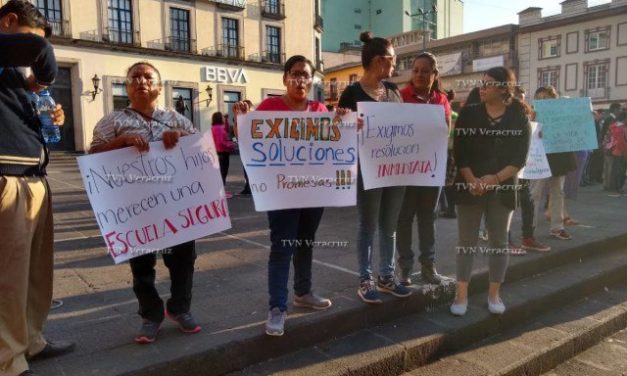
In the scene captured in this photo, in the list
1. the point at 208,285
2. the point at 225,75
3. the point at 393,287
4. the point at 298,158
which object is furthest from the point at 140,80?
the point at 225,75

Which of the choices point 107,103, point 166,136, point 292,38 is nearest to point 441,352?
point 166,136

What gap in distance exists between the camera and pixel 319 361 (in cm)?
296

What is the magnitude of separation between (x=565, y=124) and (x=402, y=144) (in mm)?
2977

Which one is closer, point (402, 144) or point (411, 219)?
point (402, 144)

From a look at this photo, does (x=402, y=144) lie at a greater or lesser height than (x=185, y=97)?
lesser

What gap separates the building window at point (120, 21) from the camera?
24.9 metres

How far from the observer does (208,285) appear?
4004 mm

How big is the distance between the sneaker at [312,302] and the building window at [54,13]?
24.2 m

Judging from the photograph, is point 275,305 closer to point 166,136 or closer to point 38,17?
point 166,136

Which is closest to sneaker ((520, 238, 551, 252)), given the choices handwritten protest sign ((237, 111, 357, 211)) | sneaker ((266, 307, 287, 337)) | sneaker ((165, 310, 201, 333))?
handwritten protest sign ((237, 111, 357, 211))

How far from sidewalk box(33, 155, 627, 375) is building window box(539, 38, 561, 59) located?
36461 mm

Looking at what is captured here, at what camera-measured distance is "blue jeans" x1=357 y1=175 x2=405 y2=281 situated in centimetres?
353

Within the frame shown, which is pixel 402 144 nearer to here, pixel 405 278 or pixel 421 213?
pixel 421 213

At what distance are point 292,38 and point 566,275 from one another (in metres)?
29.9
